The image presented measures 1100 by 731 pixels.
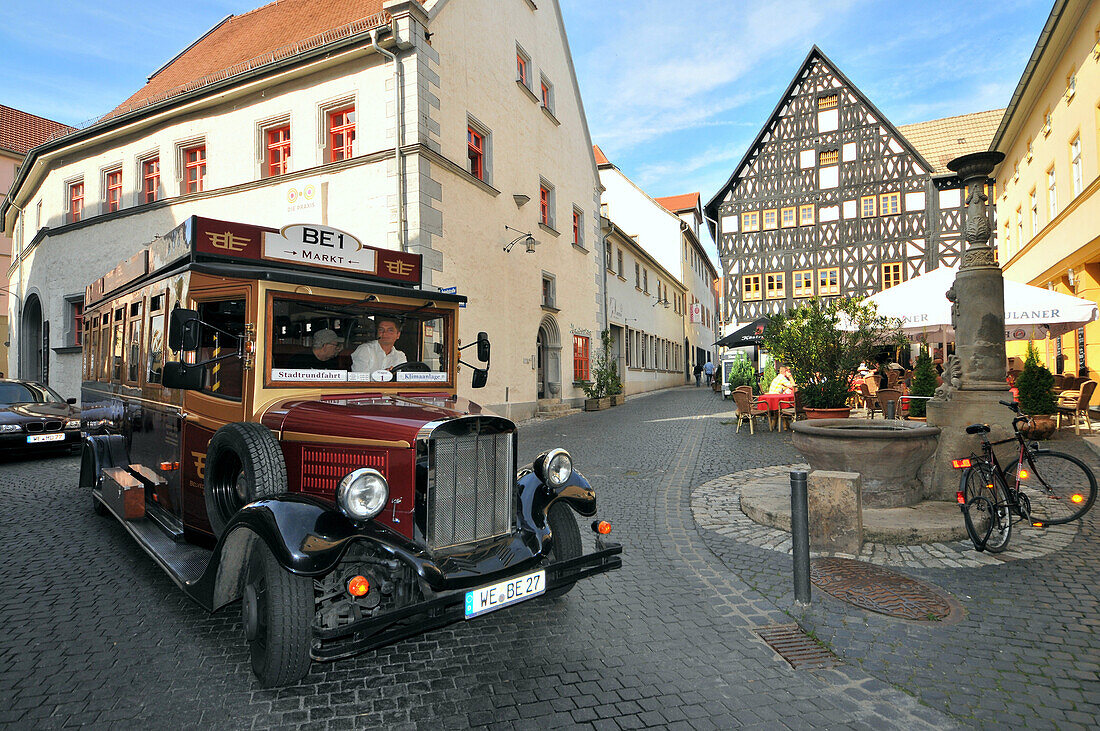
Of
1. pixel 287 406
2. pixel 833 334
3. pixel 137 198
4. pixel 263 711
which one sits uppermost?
pixel 137 198

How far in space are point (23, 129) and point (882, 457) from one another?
43.7 meters

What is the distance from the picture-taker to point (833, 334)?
10.3 meters

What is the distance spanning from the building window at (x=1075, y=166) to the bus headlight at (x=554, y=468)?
1661 cm

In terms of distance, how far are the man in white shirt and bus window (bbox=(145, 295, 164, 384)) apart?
5.30ft

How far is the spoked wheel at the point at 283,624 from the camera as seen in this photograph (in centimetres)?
279

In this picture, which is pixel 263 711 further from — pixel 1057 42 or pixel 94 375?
pixel 1057 42

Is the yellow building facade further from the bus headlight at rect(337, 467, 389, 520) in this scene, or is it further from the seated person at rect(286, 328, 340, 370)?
the bus headlight at rect(337, 467, 389, 520)

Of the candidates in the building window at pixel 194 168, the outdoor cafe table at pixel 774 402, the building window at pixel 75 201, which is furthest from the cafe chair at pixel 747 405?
the building window at pixel 75 201

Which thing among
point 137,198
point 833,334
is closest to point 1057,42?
point 833,334

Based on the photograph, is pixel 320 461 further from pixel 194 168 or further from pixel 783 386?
pixel 194 168

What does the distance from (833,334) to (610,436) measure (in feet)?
15.3

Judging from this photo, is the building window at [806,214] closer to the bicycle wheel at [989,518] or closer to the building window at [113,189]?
the building window at [113,189]

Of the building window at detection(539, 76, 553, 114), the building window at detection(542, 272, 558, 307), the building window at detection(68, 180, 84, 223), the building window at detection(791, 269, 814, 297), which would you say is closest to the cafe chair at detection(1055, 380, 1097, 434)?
the building window at detection(542, 272, 558, 307)

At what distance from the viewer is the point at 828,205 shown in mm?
32031
